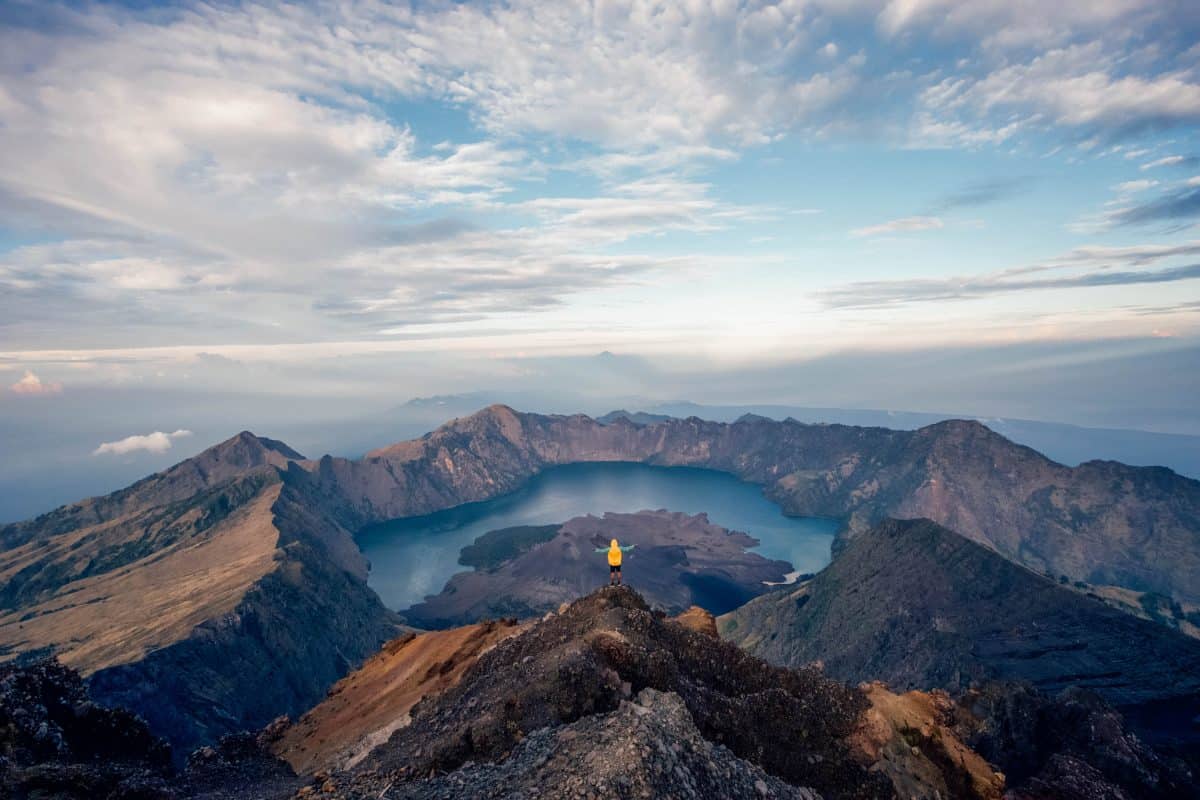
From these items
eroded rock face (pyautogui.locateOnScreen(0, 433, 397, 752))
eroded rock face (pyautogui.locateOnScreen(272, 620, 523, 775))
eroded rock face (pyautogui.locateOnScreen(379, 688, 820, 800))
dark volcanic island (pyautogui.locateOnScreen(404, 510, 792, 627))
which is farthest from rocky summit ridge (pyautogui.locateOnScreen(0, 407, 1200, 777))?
dark volcanic island (pyautogui.locateOnScreen(404, 510, 792, 627))

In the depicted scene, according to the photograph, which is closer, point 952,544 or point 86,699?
point 86,699

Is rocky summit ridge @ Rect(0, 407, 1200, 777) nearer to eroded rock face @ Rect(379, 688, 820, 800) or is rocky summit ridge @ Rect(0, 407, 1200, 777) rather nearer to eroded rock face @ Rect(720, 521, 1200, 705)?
eroded rock face @ Rect(379, 688, 820, 800)

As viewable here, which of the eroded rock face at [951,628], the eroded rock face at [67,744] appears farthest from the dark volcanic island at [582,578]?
the eroded rock face at [67,744]

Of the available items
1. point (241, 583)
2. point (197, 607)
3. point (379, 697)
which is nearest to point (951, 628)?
point (379, 697)

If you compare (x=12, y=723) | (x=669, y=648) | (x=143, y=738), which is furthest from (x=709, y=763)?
(x=143, y=738)

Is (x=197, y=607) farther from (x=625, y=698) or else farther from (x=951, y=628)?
(x=951, y=628)

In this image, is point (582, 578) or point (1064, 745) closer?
point (1064, 745)

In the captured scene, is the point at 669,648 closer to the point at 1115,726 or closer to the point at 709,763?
the point at 709,763
